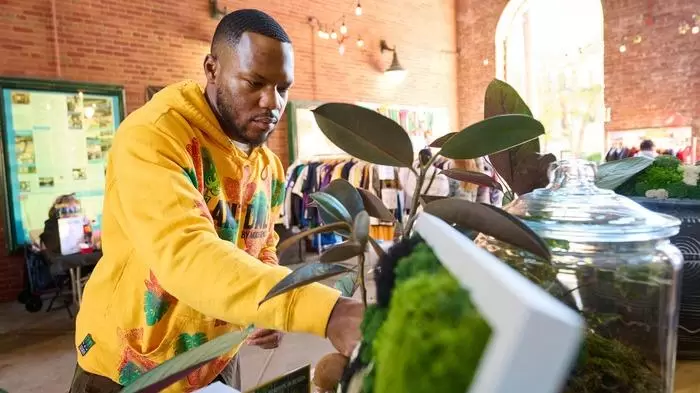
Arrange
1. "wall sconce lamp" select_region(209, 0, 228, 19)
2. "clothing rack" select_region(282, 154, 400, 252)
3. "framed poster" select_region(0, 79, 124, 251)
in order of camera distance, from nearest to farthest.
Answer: "framed poster" select_region(0, 79, 124, 251), "clothing rack" select_region(282, 154, 400, 252), "wall sconce lamp" select_region(209, 0, 228, 19)

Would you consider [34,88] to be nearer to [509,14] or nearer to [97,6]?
[97,6]

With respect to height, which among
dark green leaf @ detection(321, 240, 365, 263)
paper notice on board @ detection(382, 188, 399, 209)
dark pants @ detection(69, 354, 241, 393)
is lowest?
dark pants @ detection(69, 354, 241, 393)

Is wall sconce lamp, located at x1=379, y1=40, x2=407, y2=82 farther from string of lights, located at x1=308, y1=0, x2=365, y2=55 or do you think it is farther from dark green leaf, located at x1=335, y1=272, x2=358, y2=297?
dark green leaf, located at x1=335, y1=272, x2=358, y2=297

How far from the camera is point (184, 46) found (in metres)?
6.53

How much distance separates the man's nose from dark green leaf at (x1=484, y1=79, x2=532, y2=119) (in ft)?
1.56

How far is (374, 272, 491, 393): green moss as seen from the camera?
247 millimetres

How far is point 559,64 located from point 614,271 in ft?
36.2

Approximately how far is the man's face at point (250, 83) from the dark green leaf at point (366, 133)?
0.50 meters

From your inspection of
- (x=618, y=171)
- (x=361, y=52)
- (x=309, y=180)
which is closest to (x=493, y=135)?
(x=618, y=171)

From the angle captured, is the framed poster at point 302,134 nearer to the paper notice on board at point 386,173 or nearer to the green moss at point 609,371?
the paper notice on board at point 386,173

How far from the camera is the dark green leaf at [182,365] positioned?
1.32ft

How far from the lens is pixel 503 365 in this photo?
7.5 inches

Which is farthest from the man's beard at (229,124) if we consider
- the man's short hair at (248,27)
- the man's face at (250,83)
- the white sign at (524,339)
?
the white sign at (524,339)

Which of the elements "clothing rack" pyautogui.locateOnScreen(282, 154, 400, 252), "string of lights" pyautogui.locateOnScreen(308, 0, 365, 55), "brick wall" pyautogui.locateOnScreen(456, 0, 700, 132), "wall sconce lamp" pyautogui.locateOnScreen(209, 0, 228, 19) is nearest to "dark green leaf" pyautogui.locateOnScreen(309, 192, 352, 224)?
"clothing rack" pyautogui.locateOnScreen(282, 154, 400, 252)
